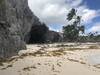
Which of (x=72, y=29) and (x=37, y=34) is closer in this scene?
(x=37, y=34)

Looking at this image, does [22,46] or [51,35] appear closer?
[22,46]

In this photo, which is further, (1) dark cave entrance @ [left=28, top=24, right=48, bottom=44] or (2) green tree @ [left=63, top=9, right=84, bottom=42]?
(2) green tree @ [left=63, top=9, right=84, bottom=42]

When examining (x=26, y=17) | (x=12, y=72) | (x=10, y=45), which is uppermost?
(x=26, y=17)

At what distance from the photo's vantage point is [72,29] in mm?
77750

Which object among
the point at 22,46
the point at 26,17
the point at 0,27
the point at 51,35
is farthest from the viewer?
the point at 51,35

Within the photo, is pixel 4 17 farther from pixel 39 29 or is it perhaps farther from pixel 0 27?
pixel 39 29

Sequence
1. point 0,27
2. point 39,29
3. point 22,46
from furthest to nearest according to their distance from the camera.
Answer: point 39,29
point 22,46
point 0,27

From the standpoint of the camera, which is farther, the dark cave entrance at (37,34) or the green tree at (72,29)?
the green tree at (72,29)

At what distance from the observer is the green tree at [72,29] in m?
76.8

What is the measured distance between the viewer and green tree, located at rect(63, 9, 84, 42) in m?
76.8

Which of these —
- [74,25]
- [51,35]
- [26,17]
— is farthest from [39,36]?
[74,25]

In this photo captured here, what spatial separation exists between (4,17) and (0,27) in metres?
1.55

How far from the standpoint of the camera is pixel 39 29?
58531 mm

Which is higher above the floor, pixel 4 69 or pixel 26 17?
pixel 26 17
